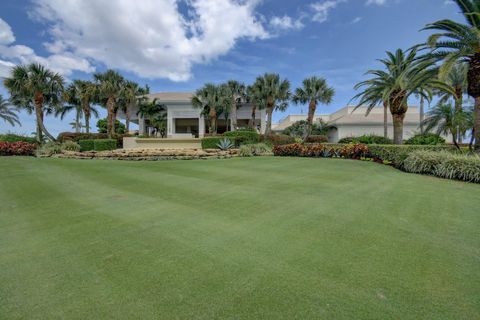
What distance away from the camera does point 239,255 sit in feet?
11.6

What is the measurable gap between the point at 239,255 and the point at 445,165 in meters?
10.3

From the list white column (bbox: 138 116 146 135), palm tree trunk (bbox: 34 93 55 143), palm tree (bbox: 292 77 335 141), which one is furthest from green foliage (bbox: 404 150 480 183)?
white column (bbox: 138 116 146 135)

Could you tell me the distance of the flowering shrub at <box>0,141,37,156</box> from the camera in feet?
62.6

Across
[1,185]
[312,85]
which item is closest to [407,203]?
[1,185]

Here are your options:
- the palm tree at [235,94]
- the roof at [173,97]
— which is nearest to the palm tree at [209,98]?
the palm tree at [235,94]

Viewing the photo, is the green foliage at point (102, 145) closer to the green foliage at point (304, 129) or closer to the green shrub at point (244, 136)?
the green shrub at point (244, 136)

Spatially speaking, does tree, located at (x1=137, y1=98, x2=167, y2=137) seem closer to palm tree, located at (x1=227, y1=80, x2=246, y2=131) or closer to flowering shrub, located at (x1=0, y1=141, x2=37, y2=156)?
palm tree, located at (x1=227, y1=80, x2=246, y2=131)

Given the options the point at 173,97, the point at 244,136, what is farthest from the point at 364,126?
the point at 173,97

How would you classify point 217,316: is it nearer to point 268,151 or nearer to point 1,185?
point 1,185

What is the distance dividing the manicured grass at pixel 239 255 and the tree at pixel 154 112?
29571 mm

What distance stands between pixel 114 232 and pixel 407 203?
6.54 meters

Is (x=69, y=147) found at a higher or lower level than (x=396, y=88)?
lower

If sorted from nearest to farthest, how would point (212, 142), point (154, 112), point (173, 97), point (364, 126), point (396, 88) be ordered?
1. point (396, 88)
2. point (212, 142)
3. point (364, 126)
4. point (154, 112)
5. point (173, 97)

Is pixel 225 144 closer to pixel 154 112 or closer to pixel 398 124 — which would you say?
pixel 398 124
